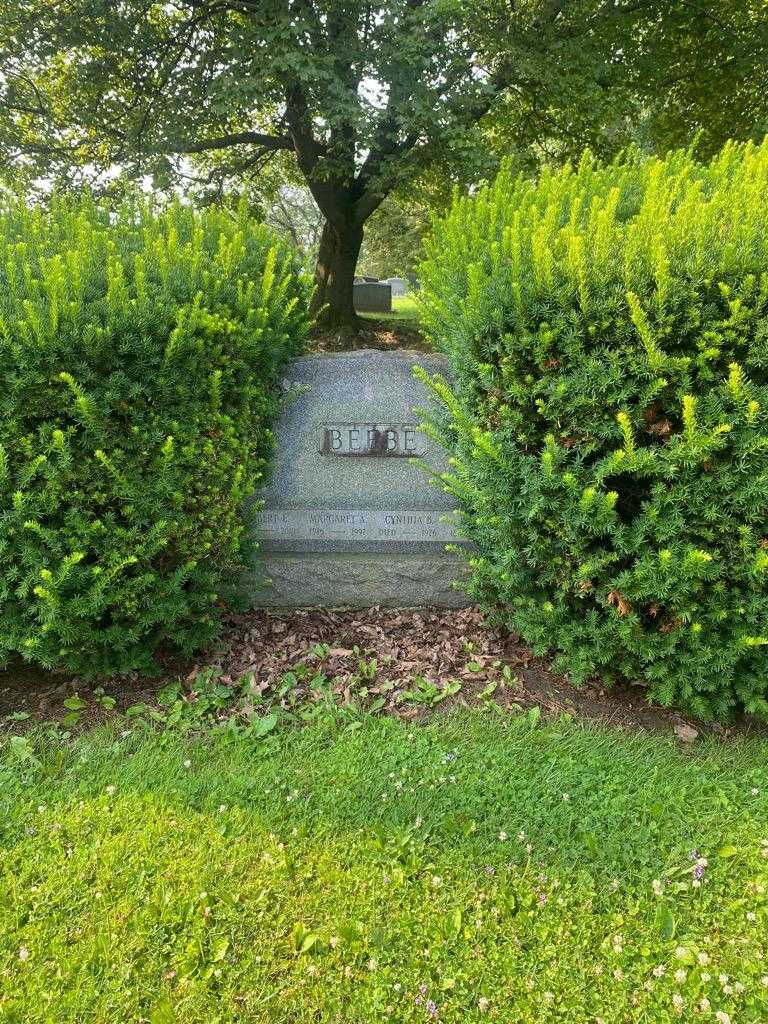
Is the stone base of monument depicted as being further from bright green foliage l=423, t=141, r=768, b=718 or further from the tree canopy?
the tree canopy

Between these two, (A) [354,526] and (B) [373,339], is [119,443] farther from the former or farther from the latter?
(B) [373,339]

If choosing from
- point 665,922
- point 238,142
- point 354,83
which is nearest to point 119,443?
point 665,922

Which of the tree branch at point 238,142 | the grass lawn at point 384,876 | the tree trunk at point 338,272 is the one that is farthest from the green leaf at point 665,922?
the tree trunk at point 338,272

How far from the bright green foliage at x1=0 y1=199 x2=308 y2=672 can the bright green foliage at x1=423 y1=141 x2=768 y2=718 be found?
3.89ft

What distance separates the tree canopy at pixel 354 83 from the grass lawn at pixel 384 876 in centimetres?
798

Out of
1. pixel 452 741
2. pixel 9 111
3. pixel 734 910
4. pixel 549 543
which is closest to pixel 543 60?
pixel 9 111

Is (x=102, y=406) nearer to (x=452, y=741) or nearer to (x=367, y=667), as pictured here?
(x=367, y=667)

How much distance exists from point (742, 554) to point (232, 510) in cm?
235

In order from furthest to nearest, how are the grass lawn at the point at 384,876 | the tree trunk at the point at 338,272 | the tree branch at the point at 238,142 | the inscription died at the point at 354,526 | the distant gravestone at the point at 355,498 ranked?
the tree trunk at the point at 338,272 → the tree branch at the point at 238,142 → the inscription died at the point at 354,526 → the distant gravestone at the point at 355,498 → the grass lawn at the point at 384,876

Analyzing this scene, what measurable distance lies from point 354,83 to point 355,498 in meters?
7.36

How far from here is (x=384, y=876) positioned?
7.57 ft

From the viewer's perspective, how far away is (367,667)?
11.4 ft

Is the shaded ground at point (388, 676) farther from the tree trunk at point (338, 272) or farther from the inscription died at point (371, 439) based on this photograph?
the tree trunk at point (338, 272)

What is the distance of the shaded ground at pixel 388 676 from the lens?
10.4 ft
